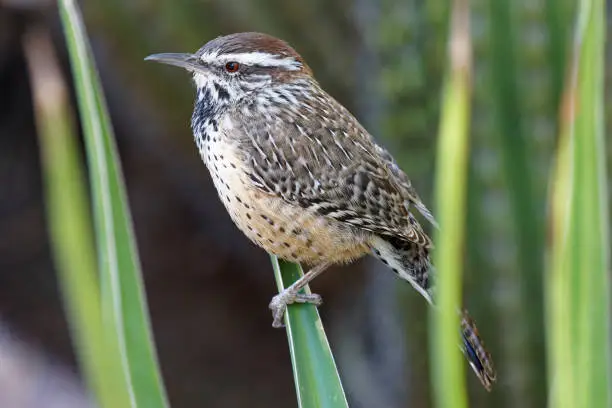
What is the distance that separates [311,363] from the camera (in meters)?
1.22

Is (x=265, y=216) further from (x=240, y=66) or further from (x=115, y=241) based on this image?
(x=115, y=241)

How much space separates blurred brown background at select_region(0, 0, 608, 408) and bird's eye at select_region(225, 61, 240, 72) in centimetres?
58

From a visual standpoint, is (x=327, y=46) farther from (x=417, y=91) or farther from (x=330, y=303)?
(x=330, y=303)

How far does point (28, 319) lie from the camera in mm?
4188

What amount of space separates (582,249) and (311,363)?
46 cm

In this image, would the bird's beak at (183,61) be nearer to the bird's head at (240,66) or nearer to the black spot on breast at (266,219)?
the bird's head at (240,66)

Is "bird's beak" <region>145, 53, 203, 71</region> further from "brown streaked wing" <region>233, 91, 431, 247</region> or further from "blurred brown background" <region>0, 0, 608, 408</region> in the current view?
"blurred brown background" <region>0, 0, 608, 408</region>

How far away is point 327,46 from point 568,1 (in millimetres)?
1089

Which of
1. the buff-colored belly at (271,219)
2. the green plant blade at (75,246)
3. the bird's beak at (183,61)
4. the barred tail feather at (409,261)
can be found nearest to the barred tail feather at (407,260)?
the barred tail feather at (409,261)

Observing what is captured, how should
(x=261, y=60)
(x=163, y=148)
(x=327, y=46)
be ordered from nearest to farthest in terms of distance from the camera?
1. (x=261, y=60)
2. (x=327, y=46)
3. (x=163, y=148)

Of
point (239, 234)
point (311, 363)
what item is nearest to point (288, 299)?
point (311, 363)

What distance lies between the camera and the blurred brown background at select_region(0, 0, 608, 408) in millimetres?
2242

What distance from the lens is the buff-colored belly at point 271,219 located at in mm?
1738

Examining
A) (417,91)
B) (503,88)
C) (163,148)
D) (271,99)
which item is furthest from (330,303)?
(271,99)
